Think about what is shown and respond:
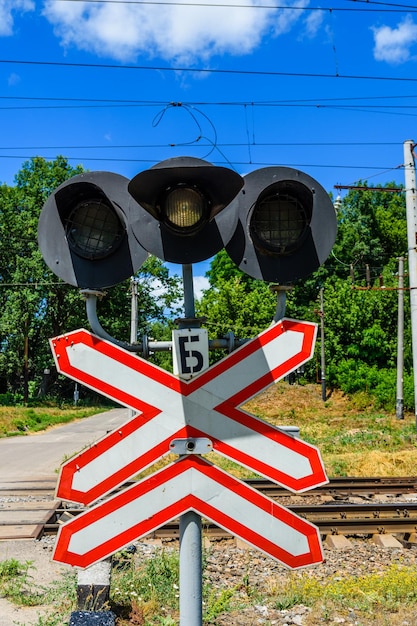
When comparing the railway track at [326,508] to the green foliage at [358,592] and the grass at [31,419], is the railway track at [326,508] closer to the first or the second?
the green foliage at [358,592]

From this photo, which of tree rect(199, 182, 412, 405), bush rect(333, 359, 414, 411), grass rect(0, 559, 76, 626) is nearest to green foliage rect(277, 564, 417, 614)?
grass rect(0, 559, 76, 626)

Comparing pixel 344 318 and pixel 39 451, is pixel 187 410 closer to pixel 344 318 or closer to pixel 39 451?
pixel 39 451

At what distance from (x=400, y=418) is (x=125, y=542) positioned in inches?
891

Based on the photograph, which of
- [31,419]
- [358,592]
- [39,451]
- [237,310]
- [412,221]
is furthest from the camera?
[237,310]

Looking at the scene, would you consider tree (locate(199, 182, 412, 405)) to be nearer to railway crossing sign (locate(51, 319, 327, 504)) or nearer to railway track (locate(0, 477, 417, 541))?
railway track (locate(0, 477, 417, 541))

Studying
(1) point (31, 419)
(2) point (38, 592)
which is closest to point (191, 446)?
(2) point (38, 592)

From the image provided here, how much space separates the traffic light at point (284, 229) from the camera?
2.40 m

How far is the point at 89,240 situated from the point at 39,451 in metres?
16.4

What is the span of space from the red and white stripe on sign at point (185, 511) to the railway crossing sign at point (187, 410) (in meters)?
0.09

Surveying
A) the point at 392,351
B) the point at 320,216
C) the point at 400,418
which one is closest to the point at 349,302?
the point at 392,351

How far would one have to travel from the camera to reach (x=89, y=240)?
245cm

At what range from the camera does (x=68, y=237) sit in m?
2.43

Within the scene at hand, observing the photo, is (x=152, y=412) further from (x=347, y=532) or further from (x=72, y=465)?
(x=347, y=532)

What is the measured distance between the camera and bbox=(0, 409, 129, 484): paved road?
13.3 m
